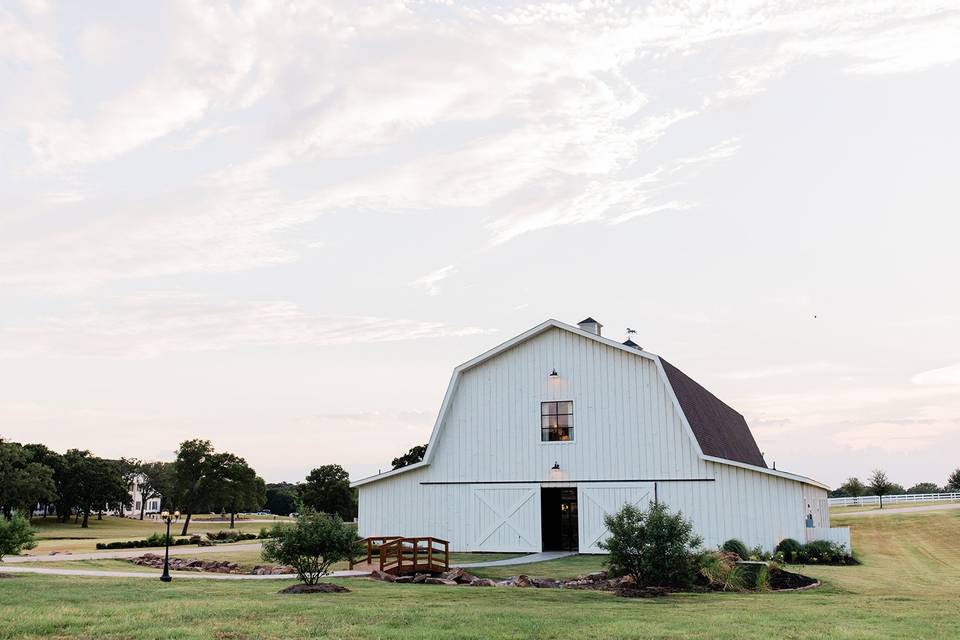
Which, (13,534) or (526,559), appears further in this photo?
(526,559)

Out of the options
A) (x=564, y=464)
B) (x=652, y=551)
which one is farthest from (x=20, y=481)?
(x=652, y=551)

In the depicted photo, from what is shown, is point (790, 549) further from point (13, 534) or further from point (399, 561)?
point (13, 534)

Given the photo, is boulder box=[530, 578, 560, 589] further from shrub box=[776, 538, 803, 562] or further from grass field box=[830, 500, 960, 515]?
grass field box=[830, 500, 960, 515]

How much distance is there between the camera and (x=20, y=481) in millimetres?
67625

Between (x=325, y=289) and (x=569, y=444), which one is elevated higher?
(x=325, y=289)

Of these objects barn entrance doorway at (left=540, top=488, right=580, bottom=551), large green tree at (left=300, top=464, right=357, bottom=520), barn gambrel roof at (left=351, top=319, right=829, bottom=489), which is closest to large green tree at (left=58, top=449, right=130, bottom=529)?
large green tree at (left=300, top=464, right=357, bottom=520)

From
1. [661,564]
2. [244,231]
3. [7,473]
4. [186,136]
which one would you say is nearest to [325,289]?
[244,231]

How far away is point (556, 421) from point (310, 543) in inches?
557

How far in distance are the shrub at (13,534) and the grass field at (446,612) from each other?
2590 mm

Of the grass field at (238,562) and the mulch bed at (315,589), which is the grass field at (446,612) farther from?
the grass field at (238,562)

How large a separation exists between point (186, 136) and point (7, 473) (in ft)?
178

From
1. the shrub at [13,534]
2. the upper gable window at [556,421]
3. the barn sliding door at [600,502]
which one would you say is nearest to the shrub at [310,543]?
the shrub at [13,534]

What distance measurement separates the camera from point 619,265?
3100cm

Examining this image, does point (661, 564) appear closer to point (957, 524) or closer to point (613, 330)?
point (613, 330)
